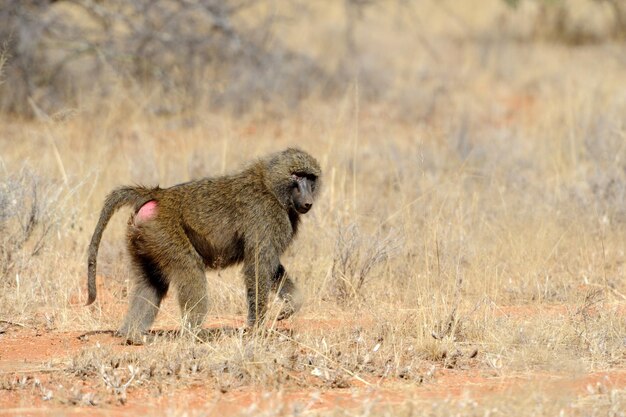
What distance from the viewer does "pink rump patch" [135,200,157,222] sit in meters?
5.70

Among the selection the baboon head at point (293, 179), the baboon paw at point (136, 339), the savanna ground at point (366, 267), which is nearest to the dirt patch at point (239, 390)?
the savanna ground at point (366, 267)

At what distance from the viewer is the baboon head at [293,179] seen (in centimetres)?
606

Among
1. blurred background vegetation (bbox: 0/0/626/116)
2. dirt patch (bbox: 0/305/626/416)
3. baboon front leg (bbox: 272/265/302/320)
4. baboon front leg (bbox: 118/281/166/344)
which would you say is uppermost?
blurred background vegetation (bbox: 0/0/626/116)

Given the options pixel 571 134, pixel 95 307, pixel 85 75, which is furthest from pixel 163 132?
pixel 95 307

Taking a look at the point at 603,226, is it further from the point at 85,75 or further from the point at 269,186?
the point at 85,75

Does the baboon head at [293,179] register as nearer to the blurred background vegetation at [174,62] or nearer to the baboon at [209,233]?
the baboon at [209,233]

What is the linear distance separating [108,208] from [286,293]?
3.82ft

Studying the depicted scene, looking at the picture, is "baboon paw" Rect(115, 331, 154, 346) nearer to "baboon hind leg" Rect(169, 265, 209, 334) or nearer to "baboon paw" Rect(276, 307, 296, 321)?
"baboon hind leg" Rect(169, 265, 209, 334)

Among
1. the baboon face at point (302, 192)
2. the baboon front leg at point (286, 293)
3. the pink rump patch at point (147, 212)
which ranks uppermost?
the baboon face at point (302, 192)

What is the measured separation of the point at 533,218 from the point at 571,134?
2940 mm

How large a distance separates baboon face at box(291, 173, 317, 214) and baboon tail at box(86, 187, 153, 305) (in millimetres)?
868

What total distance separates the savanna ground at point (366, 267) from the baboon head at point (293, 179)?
0.68 meters

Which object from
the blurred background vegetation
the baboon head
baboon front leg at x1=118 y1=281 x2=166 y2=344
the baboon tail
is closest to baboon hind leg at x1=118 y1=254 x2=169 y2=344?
baboon front leg at x1=118 y1=281 x2=166 y2=344

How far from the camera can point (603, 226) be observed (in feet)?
26.1
